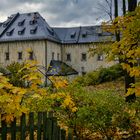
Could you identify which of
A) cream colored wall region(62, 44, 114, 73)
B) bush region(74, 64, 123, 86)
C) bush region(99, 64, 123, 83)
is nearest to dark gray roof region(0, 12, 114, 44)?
cream colored wall region(62, 44, 114, 73)

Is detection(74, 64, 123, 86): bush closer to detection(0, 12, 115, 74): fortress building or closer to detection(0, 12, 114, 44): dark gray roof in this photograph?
detection(0, 12, 115, 74): fortress building

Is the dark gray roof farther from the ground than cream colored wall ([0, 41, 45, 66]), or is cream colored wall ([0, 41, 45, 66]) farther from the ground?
the dark gray roof

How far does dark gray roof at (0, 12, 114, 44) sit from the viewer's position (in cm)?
5484

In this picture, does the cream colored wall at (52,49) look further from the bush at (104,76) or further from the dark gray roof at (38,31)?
the bush at (104,76)

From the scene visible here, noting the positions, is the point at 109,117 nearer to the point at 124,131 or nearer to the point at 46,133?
the point at 124,131

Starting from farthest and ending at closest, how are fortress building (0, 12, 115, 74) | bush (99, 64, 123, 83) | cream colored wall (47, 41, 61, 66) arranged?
cream colored wall (47, 41, 61, 66) < fortress building (0, 12, 115, 74) < bush (99, 64, 123, 83)

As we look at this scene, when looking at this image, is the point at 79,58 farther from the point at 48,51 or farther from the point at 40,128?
the point at 40,128

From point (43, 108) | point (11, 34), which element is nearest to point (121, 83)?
point (43, 108)

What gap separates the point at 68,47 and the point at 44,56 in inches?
299

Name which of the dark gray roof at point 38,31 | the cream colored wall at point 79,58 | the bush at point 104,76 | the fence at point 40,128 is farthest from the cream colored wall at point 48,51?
the fence at point 40,128

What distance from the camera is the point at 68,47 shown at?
61031 millimetres

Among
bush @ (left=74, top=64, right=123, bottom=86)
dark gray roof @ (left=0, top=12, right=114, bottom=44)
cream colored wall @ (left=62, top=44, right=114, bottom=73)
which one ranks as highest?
dark gray roof @ (left=0, top=12, right=114, bottom=44)

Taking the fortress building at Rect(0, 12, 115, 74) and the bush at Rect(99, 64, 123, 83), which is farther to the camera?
the fortress building at Rect(0, 12, 115, 74)

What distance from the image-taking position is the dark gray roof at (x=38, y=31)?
54844 mm
